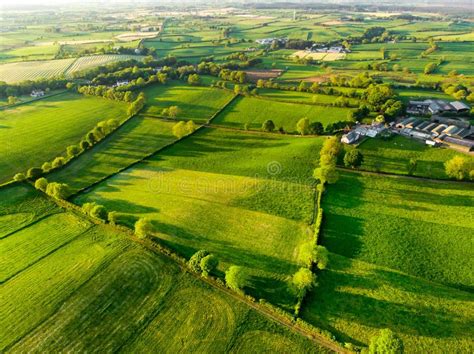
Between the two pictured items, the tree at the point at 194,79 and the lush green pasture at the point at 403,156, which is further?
the tree at the point at 194,79

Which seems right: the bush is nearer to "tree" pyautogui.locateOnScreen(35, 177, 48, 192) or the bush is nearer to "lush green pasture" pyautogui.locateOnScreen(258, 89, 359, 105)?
"tree" pyautogui.locateOnScreen(35, 177, 48, 192)

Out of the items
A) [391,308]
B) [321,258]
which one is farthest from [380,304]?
[321,258]

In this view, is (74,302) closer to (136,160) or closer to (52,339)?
(52,339)

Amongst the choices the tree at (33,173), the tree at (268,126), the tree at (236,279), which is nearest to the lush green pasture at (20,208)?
the tree at (33,173)

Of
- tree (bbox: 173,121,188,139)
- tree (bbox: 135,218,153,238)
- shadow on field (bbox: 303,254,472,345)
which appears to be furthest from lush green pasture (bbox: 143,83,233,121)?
shadow on field (bbox: 303,254,472,345)

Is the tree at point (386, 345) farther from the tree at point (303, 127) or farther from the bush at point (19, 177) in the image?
the bush at point (19, 177)

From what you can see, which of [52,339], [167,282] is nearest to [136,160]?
[167,282]

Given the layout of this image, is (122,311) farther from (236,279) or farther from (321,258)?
(321,258)

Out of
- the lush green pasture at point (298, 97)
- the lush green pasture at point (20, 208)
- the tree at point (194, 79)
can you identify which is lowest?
the lush green pasture at point (20, 208)
